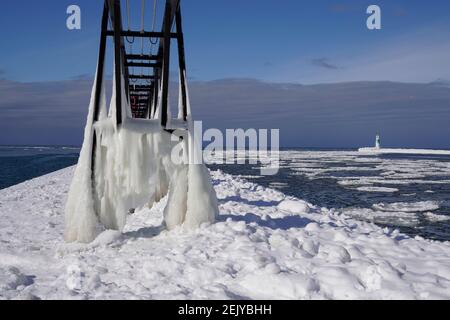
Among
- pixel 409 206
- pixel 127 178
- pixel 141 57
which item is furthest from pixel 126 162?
pixel 409 206

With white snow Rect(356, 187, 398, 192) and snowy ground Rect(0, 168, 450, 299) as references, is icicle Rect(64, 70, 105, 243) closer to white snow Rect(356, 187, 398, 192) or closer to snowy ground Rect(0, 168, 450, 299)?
snowy ground Rect(0, 168, 450, 299)

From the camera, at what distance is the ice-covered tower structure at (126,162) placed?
6246 mm

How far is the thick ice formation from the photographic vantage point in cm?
626

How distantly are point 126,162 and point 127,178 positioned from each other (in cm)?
28

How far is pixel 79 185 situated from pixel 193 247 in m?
2.24

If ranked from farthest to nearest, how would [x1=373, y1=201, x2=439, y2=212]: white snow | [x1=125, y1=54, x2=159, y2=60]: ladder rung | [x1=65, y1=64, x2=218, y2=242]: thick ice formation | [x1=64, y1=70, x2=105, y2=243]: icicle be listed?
[x1=373, y1=201, x2=439, y2=212]: white snow < [x1=125, y1=54, x2=159, y2=60]: ladder rung < [x1=65, y1=64, x2=218, y2=242]: thick ice formation < [x1=64, y1=70, x2=105, y2=243]: icicle

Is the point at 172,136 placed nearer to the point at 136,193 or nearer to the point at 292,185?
the point at 136,193

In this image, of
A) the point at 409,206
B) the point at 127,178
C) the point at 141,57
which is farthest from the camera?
the point at 409,206

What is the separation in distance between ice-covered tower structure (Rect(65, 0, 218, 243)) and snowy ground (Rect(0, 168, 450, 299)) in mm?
357

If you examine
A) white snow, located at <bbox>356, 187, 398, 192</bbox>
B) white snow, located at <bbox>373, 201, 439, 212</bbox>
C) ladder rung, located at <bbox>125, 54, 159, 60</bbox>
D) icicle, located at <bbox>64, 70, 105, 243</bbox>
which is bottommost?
white snow, located at <bbox>356, 187, 398, 192</bbox>

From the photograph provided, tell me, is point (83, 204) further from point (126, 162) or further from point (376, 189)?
point (376, 189)

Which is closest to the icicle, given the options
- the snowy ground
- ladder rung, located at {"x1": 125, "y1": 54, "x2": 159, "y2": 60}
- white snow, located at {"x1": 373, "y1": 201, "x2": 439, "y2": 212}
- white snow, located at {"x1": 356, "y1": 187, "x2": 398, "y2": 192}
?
the snowy ground

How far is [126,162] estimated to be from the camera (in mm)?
6508
